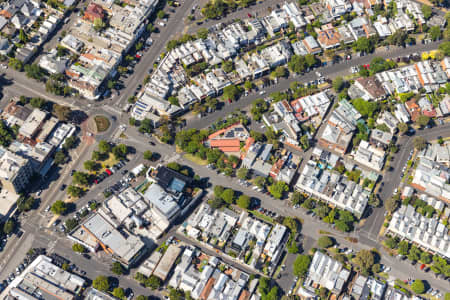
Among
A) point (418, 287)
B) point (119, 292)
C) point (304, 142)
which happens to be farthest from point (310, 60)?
point (119, 292)

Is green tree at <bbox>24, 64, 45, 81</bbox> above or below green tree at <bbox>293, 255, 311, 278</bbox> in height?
above

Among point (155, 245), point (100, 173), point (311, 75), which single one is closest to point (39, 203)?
point (100, 173)

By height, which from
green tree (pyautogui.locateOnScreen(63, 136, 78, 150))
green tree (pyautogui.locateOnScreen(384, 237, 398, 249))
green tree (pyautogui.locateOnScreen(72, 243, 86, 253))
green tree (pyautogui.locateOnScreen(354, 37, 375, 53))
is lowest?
green tree (pyautogui.locateOnScreen(72, 243, 86, 253))

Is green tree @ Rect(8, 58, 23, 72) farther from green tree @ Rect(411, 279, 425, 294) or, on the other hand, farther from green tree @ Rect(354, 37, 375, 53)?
green tree @ Rect(411, 279, 425, 294)

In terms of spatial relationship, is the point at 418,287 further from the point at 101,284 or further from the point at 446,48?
the point at 446,48

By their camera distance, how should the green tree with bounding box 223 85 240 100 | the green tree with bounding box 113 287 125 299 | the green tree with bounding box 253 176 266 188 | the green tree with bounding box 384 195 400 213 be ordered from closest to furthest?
the green tree with bounding box 113 287 125 299 → the green tree with bounding box 384 195 400 213 → the green tree with bounding box 253 176 266 188 → the green tree with bounding box 223 85 240 100

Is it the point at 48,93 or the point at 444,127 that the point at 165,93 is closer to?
the point at 48,93

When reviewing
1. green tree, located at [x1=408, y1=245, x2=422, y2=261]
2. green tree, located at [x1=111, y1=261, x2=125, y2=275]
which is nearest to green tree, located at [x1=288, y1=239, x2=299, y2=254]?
green tree, located at [x1=408, y1=245, x2=422, y2=261]
